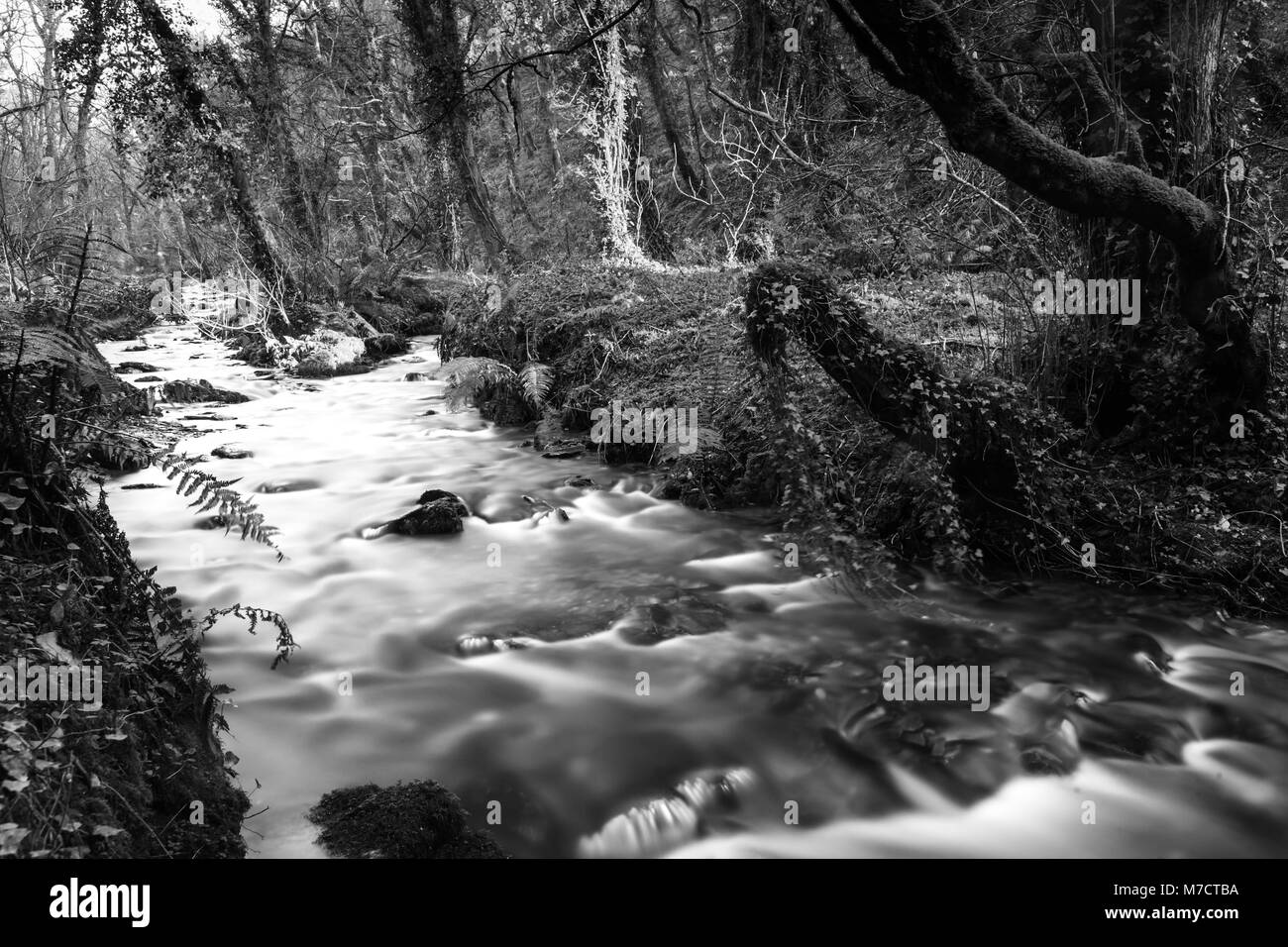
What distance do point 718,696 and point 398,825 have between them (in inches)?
86.9

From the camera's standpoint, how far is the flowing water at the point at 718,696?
383 cm

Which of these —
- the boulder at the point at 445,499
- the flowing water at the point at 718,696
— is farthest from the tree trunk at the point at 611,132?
the flowing water at the point at 718,696

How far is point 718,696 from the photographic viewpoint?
192 inches

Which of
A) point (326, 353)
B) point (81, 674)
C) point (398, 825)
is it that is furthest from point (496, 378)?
point (81, 674)

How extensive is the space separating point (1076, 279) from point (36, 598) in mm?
6556

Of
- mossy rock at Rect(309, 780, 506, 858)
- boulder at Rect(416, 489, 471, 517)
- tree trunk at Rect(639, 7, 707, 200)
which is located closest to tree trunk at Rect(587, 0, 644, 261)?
tree trunk at Rect(639, 7, 707, 200)

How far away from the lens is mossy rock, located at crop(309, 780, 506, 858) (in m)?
3.12

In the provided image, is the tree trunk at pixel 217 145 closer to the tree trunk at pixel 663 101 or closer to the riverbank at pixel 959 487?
the tree trunk at pixel 663 101

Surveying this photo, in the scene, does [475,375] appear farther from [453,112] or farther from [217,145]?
[217,145]

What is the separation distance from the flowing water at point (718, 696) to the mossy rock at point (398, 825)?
0.40 feet

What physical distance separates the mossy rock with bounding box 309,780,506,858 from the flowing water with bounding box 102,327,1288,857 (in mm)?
123

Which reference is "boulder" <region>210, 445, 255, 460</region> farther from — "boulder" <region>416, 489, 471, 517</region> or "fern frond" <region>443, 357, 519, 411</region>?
"boulder" <region>416, 489, 471, 517</region>

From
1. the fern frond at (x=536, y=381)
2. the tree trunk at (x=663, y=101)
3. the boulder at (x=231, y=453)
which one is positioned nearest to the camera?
the boulder at (x=231, y=453)
